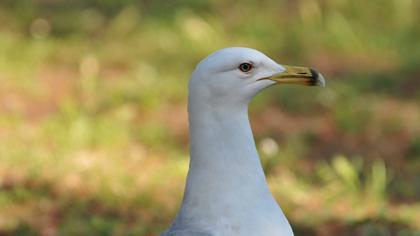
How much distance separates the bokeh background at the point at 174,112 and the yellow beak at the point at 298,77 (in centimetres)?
152

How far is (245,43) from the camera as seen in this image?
25.1ft

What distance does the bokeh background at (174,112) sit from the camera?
518cm

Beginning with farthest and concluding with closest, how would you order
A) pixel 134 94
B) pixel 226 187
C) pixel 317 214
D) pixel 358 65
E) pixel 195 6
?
pixel 195 6 < pixel 358 65 < pixel 134 94 < pixel 317 214 < pixel 226 187

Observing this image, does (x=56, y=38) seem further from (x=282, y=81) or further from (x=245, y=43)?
(x=282, y=81)

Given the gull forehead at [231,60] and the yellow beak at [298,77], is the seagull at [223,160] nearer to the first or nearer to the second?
the gull forehead at [231,60]

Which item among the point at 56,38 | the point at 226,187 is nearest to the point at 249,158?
the point at 226,187

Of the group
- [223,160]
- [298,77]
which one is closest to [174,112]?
[298,77]

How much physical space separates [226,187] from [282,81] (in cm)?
39

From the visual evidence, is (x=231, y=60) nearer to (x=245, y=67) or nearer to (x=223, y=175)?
(x=245, y=67)

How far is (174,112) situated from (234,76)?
3.32 metres

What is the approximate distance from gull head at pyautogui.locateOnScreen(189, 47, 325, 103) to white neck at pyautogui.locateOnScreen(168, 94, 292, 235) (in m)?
0.03

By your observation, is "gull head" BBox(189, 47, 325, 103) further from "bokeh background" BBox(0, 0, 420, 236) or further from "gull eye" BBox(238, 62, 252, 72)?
"bokeh background" BBox(0, 0, 420, 236)

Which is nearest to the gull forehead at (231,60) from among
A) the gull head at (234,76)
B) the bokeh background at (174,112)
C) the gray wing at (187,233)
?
the gull head at (234,76)

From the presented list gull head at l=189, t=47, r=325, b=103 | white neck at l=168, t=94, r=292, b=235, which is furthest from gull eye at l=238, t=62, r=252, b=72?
white neck at l=168, t=94, r=292, b=235
